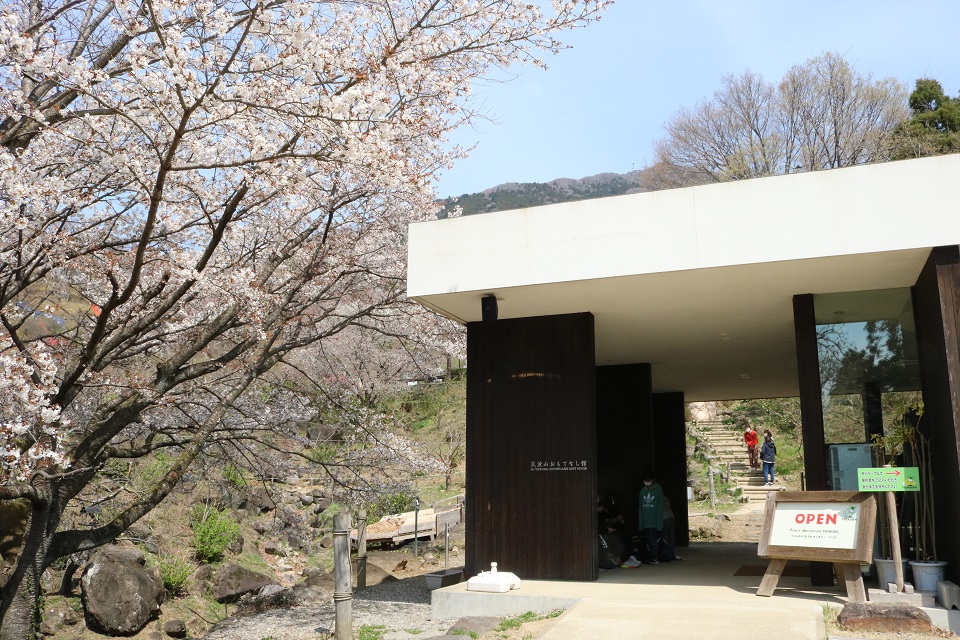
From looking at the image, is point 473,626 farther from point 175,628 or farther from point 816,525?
point 175,628

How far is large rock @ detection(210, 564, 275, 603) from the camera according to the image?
13.4 m

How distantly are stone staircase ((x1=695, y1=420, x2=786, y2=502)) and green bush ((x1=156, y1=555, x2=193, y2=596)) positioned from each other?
1450cm

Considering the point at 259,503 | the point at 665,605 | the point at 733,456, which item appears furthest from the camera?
the point at 733,456

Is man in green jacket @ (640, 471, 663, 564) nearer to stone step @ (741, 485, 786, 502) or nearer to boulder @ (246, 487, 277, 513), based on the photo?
boulder @ (246, 487, 277, 513)

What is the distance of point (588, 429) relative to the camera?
867cm

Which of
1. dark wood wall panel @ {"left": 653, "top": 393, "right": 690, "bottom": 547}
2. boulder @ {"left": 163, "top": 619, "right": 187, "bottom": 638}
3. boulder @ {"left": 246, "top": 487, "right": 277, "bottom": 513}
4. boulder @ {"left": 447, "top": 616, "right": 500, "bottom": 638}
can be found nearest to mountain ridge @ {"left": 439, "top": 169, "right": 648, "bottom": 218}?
dark wood wall panel @ {"left": 653, "top": 393, "right": 690, "bottom": 547}

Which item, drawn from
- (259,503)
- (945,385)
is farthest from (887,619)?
(259,503)

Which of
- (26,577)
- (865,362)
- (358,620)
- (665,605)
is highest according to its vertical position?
(865,362)

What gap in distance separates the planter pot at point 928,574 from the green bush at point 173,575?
11242 millimetres

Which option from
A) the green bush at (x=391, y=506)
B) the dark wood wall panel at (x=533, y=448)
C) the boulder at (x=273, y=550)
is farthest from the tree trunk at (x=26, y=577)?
the green bush at (x=391, y=506)

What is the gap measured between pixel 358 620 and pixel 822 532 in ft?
17.1

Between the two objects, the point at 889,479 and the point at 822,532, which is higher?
the point at 889,479

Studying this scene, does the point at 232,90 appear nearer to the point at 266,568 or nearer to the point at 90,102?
the point at 90,102

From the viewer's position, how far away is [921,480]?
746 cm
